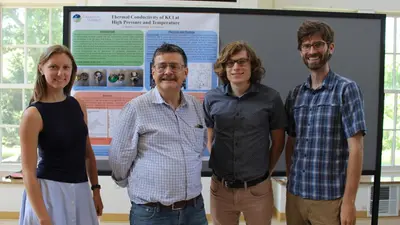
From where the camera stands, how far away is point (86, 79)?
2105mm

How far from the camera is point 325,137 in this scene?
1.56 meters

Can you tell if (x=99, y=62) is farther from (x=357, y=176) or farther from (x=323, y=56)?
(x=357, y=176)

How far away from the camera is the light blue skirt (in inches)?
56.2

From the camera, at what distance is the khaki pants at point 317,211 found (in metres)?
1.59

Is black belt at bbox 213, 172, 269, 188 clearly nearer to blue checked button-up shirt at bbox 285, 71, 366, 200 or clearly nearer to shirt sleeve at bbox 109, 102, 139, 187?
blue checked button-up shirt at bbox 285, 71, 366, 200

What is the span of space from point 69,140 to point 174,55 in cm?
60

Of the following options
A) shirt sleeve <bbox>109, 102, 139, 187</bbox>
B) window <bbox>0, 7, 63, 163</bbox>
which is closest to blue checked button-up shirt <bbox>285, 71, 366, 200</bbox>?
shirt sleeve <bbox>109, 102, 139, 187</bbox>

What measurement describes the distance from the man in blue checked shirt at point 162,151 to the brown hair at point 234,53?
0.79 feet

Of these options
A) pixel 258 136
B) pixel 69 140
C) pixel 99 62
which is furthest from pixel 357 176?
pixel 99 62

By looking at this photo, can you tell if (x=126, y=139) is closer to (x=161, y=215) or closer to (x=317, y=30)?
(x=161, y=215)

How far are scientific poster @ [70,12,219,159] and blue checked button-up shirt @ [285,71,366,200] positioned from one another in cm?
70

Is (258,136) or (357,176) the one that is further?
(258,136)

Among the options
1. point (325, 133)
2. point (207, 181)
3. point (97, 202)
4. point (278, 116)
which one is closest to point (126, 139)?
point (97, 202)

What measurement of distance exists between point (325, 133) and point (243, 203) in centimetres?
53
